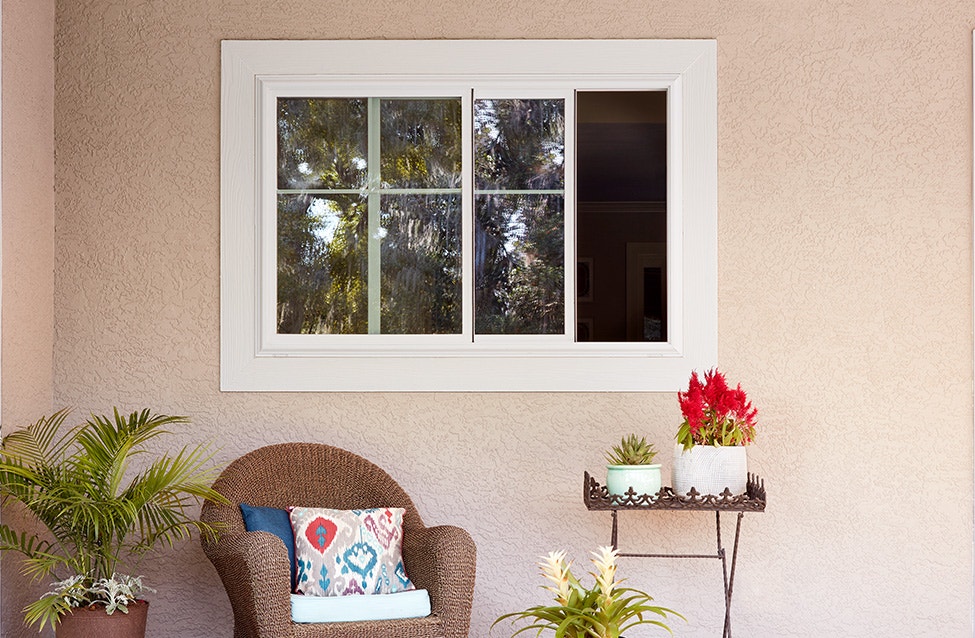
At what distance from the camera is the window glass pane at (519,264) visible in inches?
169

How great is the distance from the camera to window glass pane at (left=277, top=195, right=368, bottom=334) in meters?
4.28

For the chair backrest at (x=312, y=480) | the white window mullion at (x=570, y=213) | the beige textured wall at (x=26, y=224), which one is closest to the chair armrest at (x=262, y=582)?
the chair backrest at (x=312, y=480)

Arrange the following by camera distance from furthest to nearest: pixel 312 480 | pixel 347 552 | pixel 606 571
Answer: pixel 312 480 → pixel 347 552 → pixel 606 571

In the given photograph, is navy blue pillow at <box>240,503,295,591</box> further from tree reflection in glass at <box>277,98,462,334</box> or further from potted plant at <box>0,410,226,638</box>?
tree reflection in glass at <box>277,98,462,334</box>

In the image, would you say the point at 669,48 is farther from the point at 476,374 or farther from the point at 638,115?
the point at 476,374

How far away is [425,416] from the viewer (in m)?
4.19

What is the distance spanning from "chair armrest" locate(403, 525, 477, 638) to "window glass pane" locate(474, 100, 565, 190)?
59.4 inches

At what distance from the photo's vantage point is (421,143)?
4316 millimetres

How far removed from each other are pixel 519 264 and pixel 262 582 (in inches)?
67.9

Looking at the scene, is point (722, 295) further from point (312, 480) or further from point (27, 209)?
point (27, 209)

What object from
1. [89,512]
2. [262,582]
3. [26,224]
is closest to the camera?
[262,582]

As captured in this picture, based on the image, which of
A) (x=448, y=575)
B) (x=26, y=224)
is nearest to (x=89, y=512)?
(x=448, y=575)

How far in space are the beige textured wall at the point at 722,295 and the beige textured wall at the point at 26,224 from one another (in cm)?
8

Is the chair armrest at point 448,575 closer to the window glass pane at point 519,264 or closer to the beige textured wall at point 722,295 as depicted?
the beige textured wall at point 722,295
